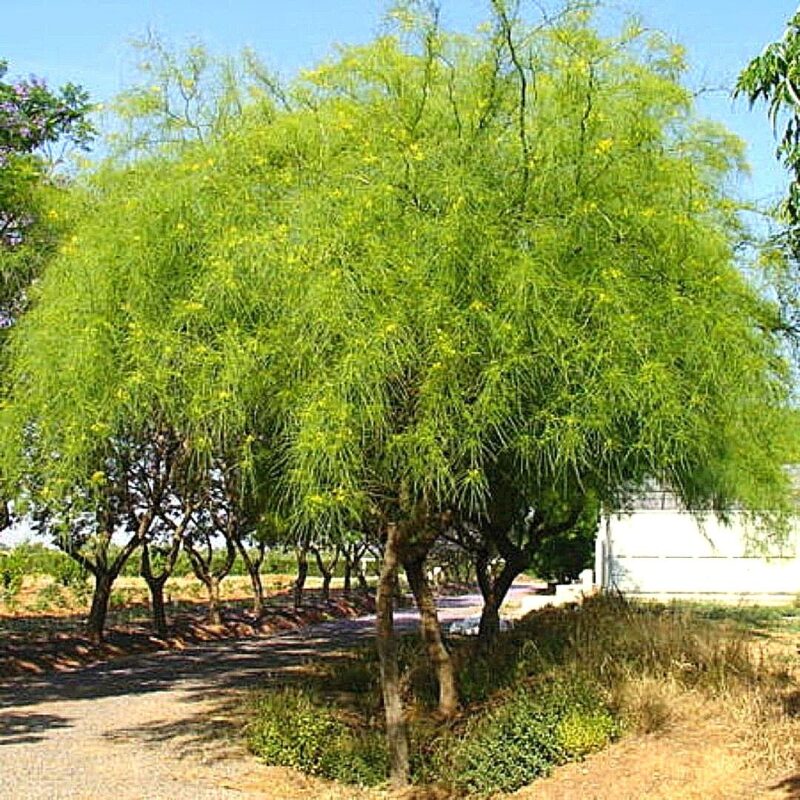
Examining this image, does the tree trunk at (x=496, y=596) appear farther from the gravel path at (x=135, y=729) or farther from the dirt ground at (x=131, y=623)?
the dirt ground at (x=131, y=623)

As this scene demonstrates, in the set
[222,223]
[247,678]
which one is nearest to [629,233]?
[222,223]

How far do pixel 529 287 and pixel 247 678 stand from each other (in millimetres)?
10822

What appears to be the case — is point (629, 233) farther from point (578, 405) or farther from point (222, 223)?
point (222, 223)

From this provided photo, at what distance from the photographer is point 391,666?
33.4 feet

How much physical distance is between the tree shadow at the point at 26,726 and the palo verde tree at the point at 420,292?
143 inches

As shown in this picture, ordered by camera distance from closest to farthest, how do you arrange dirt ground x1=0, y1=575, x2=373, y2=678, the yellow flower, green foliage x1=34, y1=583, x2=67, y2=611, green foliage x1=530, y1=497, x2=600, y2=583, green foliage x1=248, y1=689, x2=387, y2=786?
the yellow flower, green foliage x1=248, y1=689, x2=387, y2=786, dirt ground x1=0, y1=575, x2=373, y2=678, green foliage x1=34, y1=583, x2=67, y2=611, green foliage x1=530, y1=497, x2=600, y2=583

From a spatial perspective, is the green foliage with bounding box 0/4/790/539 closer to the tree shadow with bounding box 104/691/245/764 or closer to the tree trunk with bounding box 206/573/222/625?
the tree shadow with bounding box 104/691/245/764

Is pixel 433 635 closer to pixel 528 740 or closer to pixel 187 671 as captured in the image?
pixel 528 740

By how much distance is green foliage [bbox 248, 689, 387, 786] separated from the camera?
413 inches

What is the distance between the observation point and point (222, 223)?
30.6ft

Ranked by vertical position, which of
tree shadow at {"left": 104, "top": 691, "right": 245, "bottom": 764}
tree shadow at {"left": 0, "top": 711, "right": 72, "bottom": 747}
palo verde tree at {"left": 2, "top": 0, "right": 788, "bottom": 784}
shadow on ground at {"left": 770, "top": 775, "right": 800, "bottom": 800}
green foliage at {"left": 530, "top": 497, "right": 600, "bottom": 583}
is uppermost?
palo verde tree at {"left": 2, "top": 0, "right": 788, "bottom": 784}

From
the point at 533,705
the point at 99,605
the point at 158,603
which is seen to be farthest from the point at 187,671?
→ the point at 533,705

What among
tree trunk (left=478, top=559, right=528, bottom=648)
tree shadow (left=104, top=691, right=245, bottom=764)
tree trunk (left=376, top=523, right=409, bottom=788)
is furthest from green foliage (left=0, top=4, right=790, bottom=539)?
tree trunk (left=478, top=559, right=528, bottom=648)

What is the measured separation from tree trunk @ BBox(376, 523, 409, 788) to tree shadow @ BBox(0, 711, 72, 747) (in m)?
3.99
